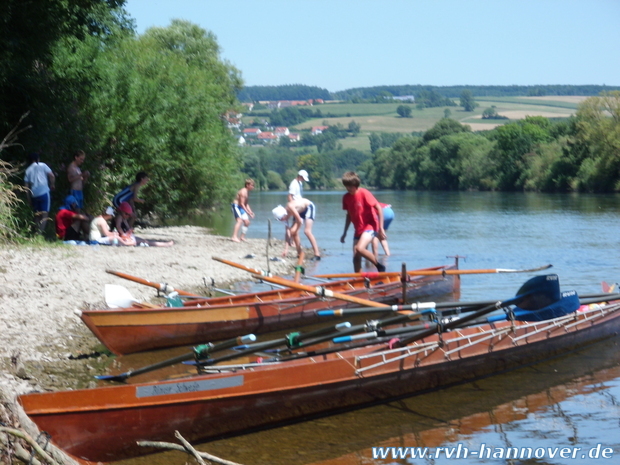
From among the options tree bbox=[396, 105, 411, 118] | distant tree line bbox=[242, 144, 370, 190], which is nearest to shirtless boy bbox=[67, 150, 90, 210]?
distant tree line bbox=[242, 144, 370, 190]

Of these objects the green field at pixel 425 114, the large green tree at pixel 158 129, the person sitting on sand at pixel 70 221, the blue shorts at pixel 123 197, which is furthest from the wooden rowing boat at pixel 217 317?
the green field at pixel 425 114

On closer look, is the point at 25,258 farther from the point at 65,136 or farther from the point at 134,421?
the point at 134,421

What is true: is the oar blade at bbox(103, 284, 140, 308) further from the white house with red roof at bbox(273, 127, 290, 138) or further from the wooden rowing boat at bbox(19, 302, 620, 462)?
the white house with red roof at bbox(273, 127, 290, 138)

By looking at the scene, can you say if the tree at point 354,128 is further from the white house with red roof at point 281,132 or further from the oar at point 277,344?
the oar at point 277,344

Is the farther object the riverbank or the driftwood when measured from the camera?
the riverbank

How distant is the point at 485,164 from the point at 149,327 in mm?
75843

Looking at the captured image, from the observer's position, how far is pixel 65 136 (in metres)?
17.2

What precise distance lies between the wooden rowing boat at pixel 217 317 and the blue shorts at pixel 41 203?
6.25 m

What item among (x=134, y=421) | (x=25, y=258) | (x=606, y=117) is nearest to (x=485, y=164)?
(x=606, y=117)

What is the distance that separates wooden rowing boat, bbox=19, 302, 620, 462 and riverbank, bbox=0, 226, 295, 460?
1.91 ft

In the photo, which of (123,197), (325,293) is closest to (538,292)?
(325,293)

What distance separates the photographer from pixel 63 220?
51.6ft

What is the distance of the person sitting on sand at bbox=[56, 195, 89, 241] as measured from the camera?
1564 cm

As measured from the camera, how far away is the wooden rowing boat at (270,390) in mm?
5820
